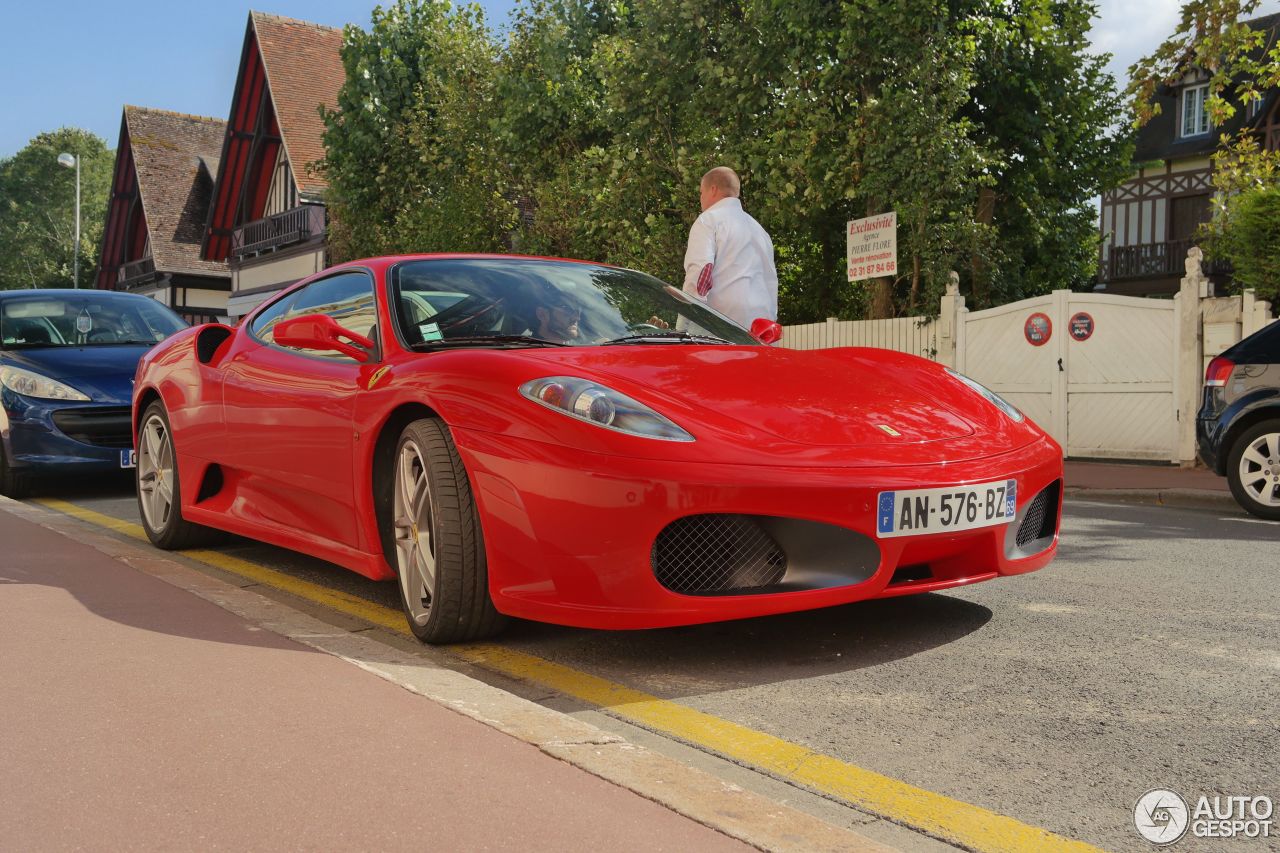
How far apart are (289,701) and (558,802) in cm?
104

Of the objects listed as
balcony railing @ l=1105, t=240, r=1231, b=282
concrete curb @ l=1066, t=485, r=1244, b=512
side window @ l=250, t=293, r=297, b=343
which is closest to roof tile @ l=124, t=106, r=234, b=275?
balcony railing @ l=1105, t=240, r=1231, b=282

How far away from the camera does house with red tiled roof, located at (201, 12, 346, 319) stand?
113 ft

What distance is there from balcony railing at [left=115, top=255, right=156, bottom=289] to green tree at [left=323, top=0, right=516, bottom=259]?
692 inches

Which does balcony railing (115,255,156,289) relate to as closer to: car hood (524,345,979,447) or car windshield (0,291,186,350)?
car windshield (0,291,186,350)

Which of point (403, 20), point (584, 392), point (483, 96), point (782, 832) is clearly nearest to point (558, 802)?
point (782, 832)

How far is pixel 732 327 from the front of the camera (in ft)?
17.4

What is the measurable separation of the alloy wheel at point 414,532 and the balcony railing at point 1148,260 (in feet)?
112

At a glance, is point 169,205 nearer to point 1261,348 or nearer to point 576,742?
point 1261,348

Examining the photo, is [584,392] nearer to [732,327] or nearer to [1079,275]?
[732,327]

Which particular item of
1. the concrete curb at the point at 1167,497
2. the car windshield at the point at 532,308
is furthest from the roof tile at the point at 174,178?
the car windshield at the point at 532,308

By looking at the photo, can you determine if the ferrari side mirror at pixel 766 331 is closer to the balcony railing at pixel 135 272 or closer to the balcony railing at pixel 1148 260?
the balcony railing at pixel 1148 260

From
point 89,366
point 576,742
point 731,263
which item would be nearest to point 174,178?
point 89,366

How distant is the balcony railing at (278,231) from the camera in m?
34.5

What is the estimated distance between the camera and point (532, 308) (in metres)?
4.69
